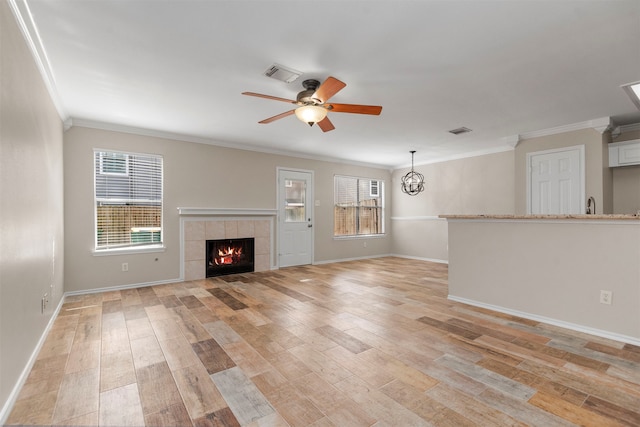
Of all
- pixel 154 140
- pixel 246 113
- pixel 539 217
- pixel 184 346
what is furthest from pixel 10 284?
pixel 539 217

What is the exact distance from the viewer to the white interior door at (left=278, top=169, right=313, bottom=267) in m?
6.30

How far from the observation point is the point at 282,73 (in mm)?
2824

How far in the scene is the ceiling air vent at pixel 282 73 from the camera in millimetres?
2734

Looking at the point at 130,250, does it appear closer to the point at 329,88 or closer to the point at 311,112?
the point at 311,112

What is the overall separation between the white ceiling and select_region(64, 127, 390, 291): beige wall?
53 cm

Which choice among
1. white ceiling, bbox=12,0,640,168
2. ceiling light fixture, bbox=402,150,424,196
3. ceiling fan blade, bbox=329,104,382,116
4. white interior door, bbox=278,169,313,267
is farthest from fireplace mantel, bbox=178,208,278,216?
ceiling light fixture, bbox=402,150,424,196

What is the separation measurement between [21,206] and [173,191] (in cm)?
302

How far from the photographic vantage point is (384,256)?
8.01 metres

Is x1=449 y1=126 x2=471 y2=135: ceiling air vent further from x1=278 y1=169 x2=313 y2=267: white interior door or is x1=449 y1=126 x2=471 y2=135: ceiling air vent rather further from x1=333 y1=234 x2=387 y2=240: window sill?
x1=333 y1=234 x2=387 y2=240: window sill

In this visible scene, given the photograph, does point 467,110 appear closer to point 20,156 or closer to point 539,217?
point 539,217

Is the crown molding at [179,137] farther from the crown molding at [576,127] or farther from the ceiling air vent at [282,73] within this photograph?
the crown molding at [576,127]

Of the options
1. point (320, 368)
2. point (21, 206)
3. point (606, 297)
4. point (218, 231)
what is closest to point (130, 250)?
point (218, 231)

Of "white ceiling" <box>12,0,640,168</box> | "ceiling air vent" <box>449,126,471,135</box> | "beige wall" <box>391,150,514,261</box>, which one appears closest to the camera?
"white ceiling" <box>12,0,640,168</box>

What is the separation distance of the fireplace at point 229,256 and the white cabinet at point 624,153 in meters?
5.97
